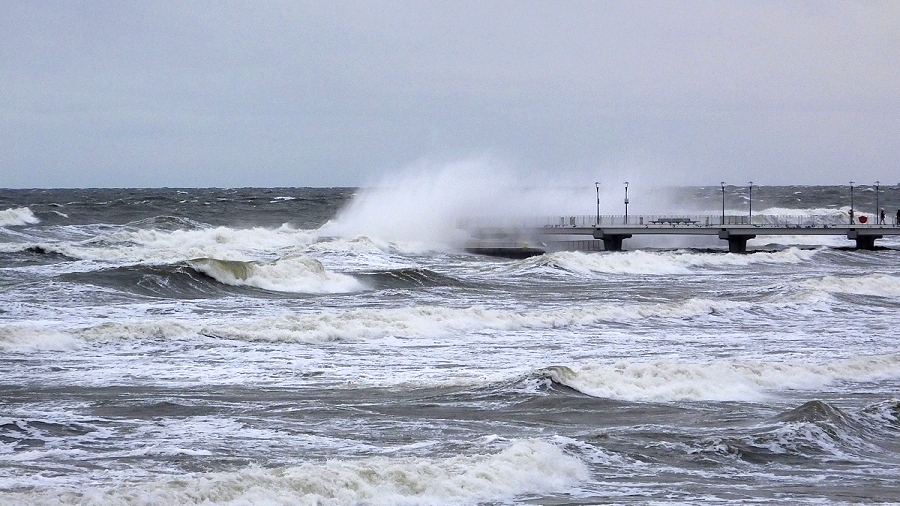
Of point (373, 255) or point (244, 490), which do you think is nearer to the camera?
point (244, 490)

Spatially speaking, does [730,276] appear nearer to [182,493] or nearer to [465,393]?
[465,393]

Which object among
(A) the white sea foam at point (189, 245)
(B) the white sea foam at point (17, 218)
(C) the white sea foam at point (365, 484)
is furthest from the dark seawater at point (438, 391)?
(B) the white sea foam at point (17, 218)

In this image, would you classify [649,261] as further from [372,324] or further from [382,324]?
[372,324]

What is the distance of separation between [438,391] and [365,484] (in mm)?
5778

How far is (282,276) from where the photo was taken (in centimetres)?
3603

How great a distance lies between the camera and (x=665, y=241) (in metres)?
62.7

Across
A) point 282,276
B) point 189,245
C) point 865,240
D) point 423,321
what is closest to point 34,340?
point 423,321

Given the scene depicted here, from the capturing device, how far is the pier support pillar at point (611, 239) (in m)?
57.9

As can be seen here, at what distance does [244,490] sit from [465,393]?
6.31 meters

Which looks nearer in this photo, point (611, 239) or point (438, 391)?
point (438, 391)

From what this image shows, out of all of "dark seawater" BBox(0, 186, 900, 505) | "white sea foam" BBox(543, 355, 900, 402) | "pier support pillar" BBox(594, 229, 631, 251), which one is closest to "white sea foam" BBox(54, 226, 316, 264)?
"dark seawater" BBox(0, 186, 900, 505)

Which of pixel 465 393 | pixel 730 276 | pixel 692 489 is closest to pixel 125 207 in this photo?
pixel 730 276

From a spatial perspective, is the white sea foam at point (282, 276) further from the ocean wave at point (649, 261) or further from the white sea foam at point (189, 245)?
the ocean wave at point (649, 261)

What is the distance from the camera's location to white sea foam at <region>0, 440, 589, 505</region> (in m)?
9.84
